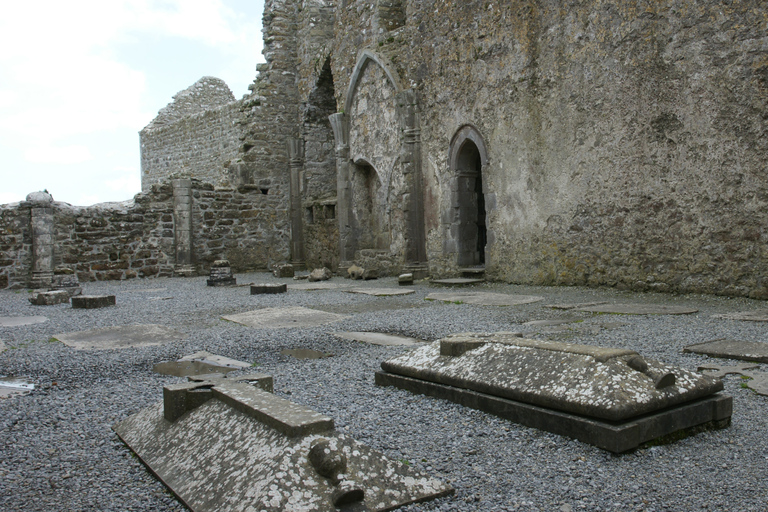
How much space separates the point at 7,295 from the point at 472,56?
8448mm

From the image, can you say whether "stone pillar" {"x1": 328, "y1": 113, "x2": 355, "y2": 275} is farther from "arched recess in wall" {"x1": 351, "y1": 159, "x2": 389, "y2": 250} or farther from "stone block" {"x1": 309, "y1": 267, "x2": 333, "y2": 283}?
"stone block" {"x1": 309, "y1": 267, "x2": 333, "y2": 283}

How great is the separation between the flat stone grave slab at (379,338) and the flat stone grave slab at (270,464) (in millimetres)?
2282

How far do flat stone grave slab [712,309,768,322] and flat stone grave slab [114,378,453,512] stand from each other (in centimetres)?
395

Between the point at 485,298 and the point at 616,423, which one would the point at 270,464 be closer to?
the point at 616,423

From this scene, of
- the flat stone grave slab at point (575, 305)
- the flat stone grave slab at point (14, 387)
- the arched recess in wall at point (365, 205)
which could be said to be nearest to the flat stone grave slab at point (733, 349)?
the flat stone grave slab at point (575, 305)

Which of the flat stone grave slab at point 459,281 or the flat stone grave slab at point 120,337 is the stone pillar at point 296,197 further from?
the flat stone grave slab at point 120,337

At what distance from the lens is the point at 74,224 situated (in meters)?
12.2

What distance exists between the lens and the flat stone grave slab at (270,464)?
1722 mm

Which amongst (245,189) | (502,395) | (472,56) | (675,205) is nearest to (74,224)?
(245,189)

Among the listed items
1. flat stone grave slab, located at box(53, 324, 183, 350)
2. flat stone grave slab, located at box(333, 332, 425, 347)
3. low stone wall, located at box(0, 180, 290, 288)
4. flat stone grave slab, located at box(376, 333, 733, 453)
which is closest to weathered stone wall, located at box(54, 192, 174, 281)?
low stone wall, located at box(0, 180, 290, 288)

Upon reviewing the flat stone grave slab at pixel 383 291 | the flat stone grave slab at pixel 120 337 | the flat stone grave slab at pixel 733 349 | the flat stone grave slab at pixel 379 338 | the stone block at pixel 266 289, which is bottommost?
the flat stone grave slab at pixel 379 338

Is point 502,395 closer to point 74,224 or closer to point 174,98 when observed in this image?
point 74,224

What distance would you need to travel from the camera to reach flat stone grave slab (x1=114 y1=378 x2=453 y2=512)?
5.65 ft

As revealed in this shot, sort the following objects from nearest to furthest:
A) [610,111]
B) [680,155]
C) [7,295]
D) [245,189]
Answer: [680,155] → [610,111] → [7,295] → [245,189]
